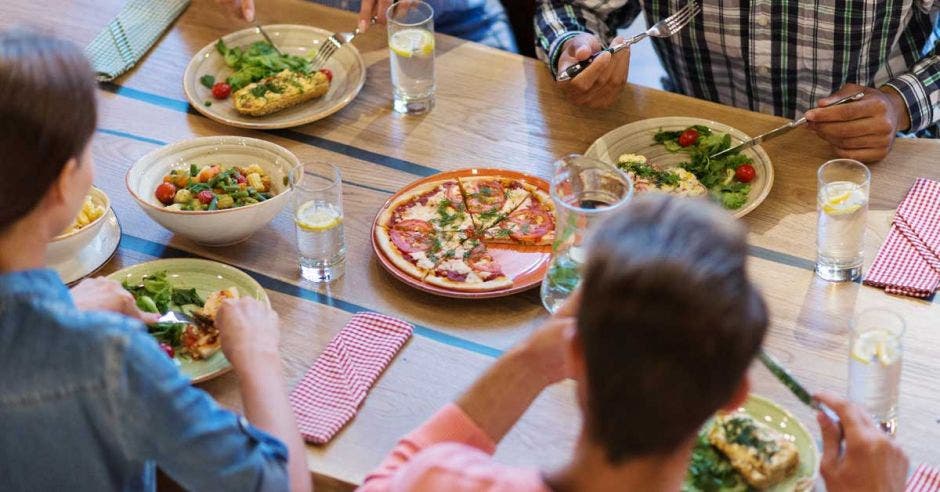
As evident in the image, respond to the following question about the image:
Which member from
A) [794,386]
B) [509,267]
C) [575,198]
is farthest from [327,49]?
[794,386]

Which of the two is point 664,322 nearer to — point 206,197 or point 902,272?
point 902,272

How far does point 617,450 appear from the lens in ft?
3.90

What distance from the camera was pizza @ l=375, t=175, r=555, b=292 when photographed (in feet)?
6.19

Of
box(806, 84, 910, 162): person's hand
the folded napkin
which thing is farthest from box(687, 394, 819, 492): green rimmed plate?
the folded napkin

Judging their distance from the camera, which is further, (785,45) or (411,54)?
(785,45)

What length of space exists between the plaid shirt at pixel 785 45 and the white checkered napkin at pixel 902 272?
1.42ft

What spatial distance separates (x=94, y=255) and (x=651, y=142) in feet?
3.59

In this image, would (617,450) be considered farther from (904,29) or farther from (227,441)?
(904,29)

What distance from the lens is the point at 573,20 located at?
256 centimetres

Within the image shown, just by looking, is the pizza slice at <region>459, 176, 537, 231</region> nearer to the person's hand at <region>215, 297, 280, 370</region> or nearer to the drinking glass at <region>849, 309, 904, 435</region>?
the person's hand at <region>215, 297, 280, 370</region>

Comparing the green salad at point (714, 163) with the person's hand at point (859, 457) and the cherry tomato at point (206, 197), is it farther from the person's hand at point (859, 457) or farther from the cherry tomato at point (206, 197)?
the cherry tomato at point (206, 197)

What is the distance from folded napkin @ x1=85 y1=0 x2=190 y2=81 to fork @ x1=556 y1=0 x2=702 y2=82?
3.23 ft

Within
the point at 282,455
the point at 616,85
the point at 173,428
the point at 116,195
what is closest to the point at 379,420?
the point at 282,455

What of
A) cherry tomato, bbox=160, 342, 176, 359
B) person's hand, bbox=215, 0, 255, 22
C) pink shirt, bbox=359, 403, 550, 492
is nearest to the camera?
pink shirt, bbox=359, 403, 550, 492
